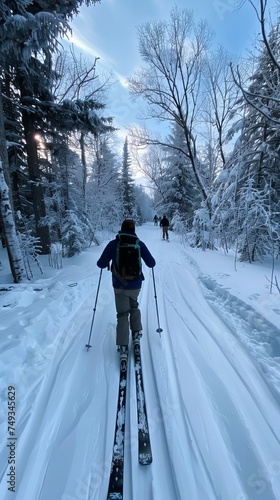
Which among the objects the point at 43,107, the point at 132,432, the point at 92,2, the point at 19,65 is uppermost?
the point at 92,2

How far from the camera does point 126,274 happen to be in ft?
10.4

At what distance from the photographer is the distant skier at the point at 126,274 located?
3166mm

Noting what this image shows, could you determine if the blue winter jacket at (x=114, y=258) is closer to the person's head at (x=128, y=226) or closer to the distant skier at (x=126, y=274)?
the distant skier at (x=126, y=274)

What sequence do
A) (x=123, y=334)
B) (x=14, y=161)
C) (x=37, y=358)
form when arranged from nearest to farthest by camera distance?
(x=37, y=358) < (x=123, y=334) < (x=14, y=161)

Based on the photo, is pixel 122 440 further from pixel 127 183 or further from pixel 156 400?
pixel 127 183

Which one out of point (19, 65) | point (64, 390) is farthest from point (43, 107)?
point (64, 390)

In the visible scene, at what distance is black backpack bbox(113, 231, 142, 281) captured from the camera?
317cm

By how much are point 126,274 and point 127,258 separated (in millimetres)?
245

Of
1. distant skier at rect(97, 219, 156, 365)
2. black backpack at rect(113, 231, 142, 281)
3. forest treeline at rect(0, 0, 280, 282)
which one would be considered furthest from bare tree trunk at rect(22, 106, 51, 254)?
black backpack at rect(113, 231, 142, 281)

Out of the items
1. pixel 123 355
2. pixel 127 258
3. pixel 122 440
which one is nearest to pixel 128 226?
pixel 127 258

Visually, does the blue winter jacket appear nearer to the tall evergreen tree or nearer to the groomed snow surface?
the groomed snow surface

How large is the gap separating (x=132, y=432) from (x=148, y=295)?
333cm

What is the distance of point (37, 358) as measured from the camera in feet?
9.69

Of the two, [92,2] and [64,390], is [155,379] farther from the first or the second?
[92,2]
